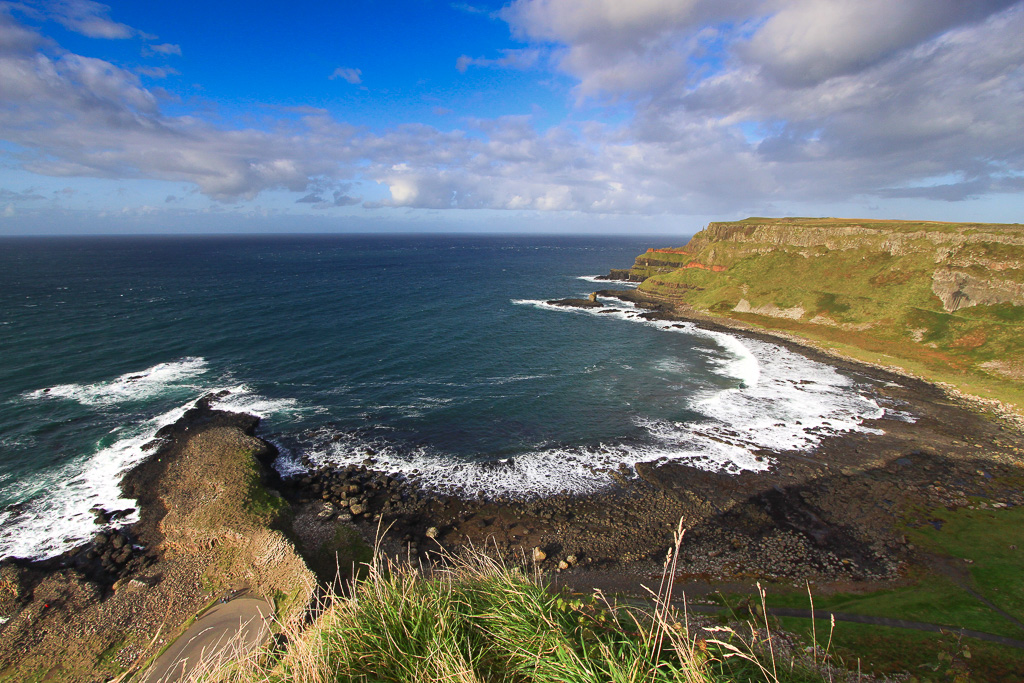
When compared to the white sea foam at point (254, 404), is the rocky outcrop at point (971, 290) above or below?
above

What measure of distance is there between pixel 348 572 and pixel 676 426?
Result: 1246 inches

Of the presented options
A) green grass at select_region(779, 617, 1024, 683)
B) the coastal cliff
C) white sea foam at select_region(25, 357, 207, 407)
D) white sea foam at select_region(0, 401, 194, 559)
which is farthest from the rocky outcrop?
white sea foam at select_region(25, 357, 207, 407)

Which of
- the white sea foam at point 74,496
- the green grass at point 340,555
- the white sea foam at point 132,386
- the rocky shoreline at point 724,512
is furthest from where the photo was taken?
the white sea foam at point 132,386

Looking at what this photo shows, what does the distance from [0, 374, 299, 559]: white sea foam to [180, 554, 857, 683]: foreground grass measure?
29861 mm

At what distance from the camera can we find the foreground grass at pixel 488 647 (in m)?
7.94

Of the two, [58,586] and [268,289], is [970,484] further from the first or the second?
[268,289]

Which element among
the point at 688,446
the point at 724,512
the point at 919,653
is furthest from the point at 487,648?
the point at 688,446

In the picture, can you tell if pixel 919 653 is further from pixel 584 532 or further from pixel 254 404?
pixel 254 404

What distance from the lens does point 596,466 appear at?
36688 mm

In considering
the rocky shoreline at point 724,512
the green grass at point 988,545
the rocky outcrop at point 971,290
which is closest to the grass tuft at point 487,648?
the rocky shoreline at point 724,512

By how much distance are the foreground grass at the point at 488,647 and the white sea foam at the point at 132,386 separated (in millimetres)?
51433

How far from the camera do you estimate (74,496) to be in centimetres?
3166

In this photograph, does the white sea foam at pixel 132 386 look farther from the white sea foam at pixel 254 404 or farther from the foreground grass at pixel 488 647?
the foreground grass at pixel 488 647

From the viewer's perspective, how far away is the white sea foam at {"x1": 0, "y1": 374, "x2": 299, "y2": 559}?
1081 inches
